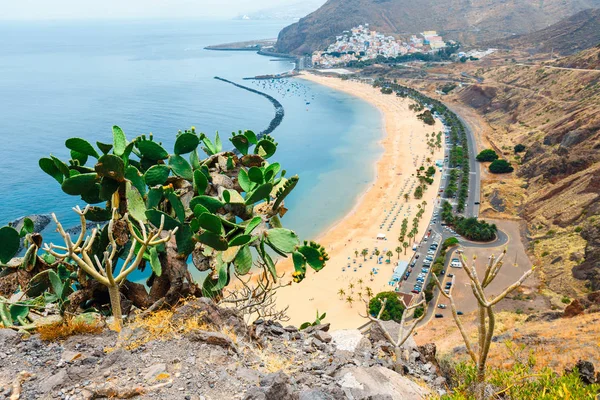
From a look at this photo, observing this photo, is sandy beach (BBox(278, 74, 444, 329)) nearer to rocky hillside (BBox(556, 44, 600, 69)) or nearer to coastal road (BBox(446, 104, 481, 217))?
coastal road (BBox(446, 104, 481, 217))

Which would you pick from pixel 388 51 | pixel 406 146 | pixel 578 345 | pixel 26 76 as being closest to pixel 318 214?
pixel 406 146

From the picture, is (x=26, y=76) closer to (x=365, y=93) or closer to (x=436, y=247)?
(x=365, y=93)

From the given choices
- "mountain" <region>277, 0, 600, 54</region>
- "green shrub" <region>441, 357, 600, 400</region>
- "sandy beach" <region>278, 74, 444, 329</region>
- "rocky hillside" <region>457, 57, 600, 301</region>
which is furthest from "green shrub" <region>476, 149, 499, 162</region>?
"mountain" <region>277, 0, 600, 54</region>

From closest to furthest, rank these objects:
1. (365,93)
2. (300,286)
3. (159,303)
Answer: (159,303), (300,286), (365,93)

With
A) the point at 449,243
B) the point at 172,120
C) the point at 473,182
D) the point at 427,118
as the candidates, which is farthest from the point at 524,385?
the point at 172,120

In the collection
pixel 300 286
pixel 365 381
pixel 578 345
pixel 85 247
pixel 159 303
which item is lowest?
pixel 300 286

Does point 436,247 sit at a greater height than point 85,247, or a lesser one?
lesser
